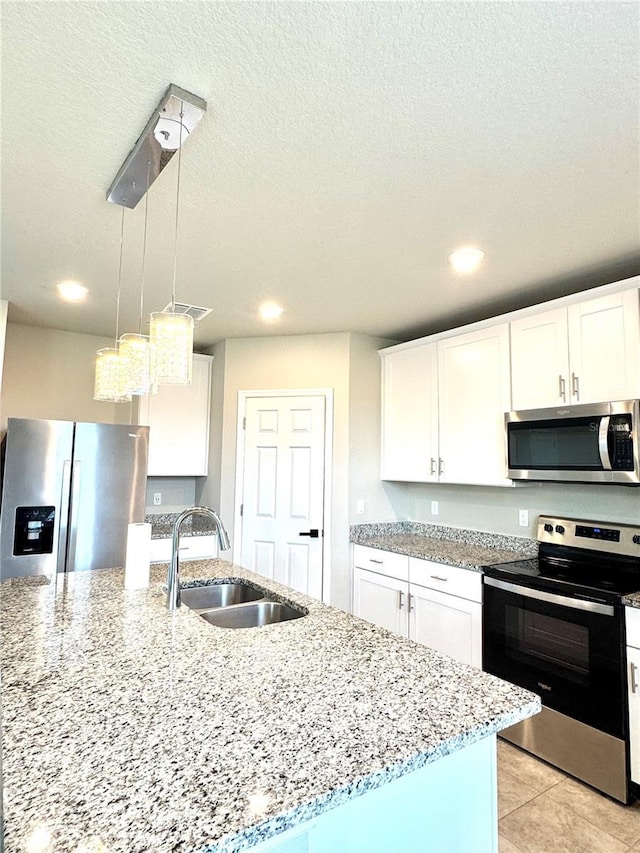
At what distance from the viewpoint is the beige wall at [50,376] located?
3.72 meters

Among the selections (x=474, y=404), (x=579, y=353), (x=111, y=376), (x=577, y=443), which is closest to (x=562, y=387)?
(x=579, y=353)

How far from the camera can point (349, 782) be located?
0.79m

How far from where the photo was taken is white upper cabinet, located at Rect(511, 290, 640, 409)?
233 centimetres

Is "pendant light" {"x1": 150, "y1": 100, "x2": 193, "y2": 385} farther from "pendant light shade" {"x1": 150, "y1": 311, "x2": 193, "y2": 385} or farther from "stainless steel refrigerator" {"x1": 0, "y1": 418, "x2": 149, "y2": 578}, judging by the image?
"stainless steel refrigerator" {"x1": 0, "y1": 418, "x2": 149, "y2": 578}

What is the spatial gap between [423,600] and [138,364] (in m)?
2.23

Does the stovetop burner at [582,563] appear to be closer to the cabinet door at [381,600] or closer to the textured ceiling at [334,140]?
the cabinet door at [381,600]

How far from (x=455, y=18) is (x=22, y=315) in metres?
3.44

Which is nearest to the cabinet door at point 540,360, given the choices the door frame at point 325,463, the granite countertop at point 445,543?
the granite countertop at point 445,543

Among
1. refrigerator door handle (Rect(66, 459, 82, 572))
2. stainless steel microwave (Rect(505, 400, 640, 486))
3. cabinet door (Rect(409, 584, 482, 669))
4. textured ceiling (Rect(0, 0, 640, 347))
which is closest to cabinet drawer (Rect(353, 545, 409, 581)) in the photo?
cabinet door (Rect(409, 584, 482, 669))

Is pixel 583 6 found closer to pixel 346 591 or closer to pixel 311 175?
pixel 311 175

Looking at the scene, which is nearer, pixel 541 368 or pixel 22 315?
pixel 541 368

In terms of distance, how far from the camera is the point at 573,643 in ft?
7.35

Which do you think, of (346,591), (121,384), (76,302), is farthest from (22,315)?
(346,591)

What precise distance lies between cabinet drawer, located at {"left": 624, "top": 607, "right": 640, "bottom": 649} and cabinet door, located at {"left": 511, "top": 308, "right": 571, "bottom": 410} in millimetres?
1071
